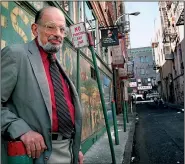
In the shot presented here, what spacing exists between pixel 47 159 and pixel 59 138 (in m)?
0.23

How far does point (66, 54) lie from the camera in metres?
6.00

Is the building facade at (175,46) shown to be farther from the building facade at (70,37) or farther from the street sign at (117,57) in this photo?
the building facade at (70,37)

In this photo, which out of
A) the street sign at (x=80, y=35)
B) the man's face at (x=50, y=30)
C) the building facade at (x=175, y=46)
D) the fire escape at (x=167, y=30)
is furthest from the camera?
the fire escape at (x=167, y=30)

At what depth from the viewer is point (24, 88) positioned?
81.5 inches

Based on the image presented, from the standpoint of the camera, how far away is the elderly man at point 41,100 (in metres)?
1.93

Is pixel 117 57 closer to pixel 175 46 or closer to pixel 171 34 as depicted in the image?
pixel 171 34

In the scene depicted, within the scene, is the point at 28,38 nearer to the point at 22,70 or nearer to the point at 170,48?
the point at 22,70

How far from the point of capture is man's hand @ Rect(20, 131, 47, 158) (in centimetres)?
184

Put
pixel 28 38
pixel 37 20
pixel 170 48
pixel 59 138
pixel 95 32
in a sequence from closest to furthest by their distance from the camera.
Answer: pixel 59 138, pixel 37 20, pixel 28 38, pixel 95 32, pixel 170 48

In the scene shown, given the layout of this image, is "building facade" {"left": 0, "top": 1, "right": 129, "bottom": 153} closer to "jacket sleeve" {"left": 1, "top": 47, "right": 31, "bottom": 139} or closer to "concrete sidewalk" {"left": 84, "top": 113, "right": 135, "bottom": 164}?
"concrete sidewalk" {"left": 84, "top": 113, "right": 135, "bottom": 164}

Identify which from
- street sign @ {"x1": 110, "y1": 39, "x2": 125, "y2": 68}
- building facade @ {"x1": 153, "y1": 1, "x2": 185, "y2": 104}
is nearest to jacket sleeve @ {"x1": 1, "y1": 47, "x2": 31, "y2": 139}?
street sign @ {"x1": 110, "y1": 39, "x2": 125, "y2": 68}

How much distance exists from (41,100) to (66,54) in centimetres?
401

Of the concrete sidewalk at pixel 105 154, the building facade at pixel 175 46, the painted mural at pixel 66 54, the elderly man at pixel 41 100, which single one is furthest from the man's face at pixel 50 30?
the building facade at pixel 175 46

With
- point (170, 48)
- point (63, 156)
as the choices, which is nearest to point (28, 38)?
point (63, 156)
